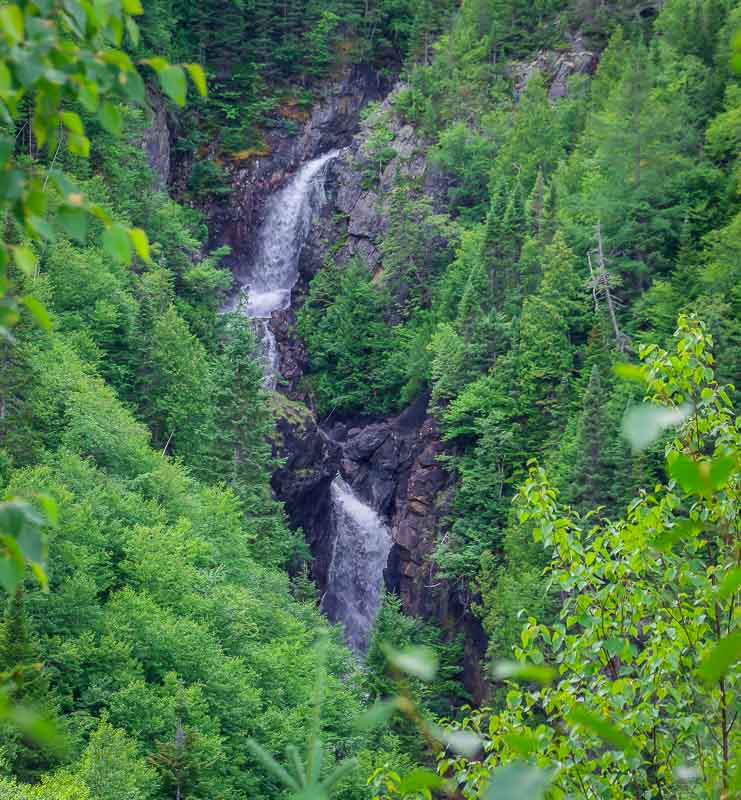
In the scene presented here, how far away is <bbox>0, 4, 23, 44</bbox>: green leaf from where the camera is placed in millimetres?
1647

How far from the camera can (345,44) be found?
47094 mm

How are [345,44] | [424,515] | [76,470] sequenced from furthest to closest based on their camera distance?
1. [345,44]
2. [424,515]
3. [76,470]

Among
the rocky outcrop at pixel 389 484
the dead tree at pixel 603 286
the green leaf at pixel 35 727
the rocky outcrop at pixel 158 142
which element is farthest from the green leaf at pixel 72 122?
the rocky outcrop at pixel 158 142

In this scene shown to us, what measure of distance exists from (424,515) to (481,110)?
20.1m

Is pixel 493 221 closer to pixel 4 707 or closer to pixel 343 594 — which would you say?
pixel 343 594

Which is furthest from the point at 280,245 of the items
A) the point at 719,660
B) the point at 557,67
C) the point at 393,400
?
the point at 719,660

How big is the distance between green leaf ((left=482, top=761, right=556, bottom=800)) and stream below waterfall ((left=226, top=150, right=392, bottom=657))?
25916 mm

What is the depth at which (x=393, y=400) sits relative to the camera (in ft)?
115

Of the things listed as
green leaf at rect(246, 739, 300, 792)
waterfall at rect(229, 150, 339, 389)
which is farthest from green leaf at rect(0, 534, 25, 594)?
waterfall at rect(229, 150, 339, 389)

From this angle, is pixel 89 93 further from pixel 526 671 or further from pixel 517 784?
pixel 517 784

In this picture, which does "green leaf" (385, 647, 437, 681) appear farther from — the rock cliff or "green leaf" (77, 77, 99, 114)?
the rock cliff

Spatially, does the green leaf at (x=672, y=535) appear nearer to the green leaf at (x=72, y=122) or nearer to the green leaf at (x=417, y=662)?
the green leaf at (x=417, y=662)

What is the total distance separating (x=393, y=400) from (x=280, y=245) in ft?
33.6

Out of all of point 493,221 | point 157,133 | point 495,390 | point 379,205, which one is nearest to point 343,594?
point 495,390
